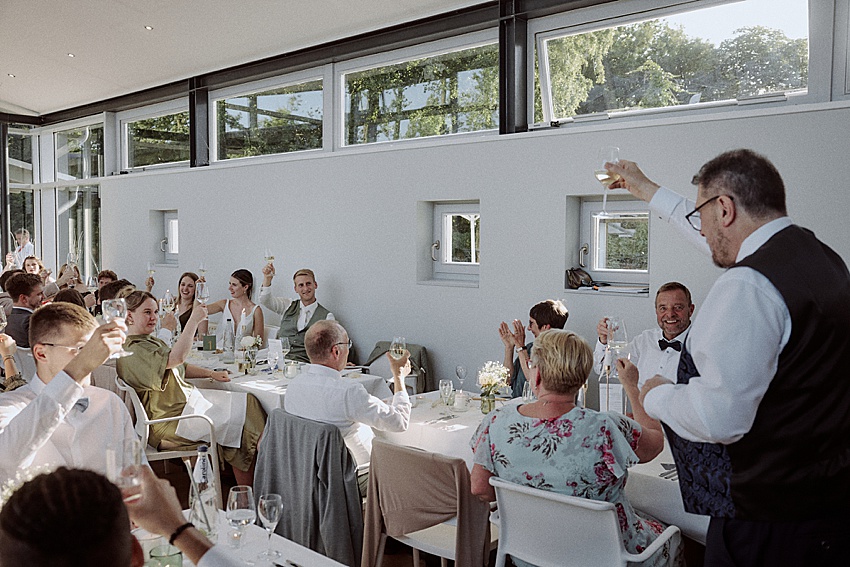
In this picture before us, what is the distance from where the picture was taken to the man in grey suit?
212 inches

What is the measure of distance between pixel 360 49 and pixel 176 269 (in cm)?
384

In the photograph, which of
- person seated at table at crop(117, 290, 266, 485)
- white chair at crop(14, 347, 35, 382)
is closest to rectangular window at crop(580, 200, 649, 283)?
person seated at table at crop(117, 290, 266, 485)

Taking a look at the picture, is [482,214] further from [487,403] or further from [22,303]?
[22,303]

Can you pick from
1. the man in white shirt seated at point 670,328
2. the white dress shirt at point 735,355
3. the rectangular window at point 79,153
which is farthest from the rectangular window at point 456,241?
the rectangular window at point 79,153

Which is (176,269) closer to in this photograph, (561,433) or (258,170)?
(258,170)

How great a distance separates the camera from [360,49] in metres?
6.82

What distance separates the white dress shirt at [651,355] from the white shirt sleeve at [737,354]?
2.30 meters

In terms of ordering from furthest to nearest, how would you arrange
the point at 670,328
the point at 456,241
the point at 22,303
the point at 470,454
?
the point at 456,241
the point at 22,303
the point at 670,328
the point at 470,454

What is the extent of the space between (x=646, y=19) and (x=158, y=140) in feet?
22.0

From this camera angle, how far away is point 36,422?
7.31ft

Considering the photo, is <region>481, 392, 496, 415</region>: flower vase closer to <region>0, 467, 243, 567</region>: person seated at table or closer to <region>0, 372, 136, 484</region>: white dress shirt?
<region>0, 372, 136, 484</region>: white dress shirt

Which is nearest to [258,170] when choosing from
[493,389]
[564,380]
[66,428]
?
[493,389]

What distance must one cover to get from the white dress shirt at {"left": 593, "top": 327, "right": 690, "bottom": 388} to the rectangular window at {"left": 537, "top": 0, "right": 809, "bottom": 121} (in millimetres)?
1603

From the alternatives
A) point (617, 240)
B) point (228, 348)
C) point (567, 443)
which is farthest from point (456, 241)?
point (567, 443)
